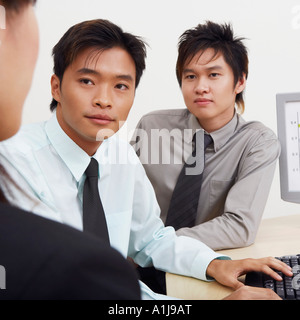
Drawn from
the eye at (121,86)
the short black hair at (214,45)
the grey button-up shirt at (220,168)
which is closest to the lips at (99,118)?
the eye at (121,86)

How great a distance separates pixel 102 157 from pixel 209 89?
22.4 inches

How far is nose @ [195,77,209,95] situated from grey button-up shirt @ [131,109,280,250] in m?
0.11

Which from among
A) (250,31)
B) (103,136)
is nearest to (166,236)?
(103,136)

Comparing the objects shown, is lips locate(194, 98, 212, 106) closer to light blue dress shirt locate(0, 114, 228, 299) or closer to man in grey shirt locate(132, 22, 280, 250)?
man in grey shirt locate(132, 22, 280, 250)

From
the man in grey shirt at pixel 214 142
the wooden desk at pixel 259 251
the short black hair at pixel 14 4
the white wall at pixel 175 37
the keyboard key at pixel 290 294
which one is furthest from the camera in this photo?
the white wall at pixel 175 37

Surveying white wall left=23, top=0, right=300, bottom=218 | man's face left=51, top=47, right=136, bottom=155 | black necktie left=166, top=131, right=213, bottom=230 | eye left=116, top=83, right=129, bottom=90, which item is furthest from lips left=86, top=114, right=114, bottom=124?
white wall left=23, top=0, right=300, bottom=218

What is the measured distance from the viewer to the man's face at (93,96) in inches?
40.4

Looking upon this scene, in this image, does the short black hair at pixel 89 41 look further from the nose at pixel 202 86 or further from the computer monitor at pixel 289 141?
the computer monitor at pixel 289 141

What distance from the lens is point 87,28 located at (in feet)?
Answer: 3.64

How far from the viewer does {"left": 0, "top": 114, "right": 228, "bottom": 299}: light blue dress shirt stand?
36.3 inches

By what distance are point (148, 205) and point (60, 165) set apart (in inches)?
9.4

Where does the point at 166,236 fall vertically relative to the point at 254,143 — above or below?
below

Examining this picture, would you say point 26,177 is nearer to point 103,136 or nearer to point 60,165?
point 60,165
